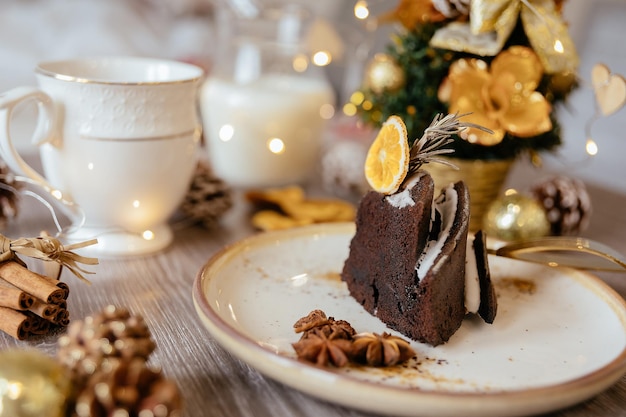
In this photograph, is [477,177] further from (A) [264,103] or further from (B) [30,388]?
(B) [30,388]

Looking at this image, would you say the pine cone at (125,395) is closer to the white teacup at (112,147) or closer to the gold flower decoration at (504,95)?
the white teacup at (112,147)

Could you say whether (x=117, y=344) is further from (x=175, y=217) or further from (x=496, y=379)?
(x=175, y=217)

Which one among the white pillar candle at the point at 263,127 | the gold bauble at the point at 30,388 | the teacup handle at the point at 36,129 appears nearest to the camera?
the gold bauble at the point at 30,388

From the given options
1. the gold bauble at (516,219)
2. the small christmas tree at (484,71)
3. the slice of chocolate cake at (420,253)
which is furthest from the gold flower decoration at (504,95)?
A: the slice of chocolate cake at (420,253)

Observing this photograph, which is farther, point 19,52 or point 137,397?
point 19,52

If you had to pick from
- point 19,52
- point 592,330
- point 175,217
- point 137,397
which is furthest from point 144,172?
point 19,52

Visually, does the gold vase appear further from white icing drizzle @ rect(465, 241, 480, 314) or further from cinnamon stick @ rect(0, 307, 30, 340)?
cinnamon stick @ rect(0, 307, 30, 340)
